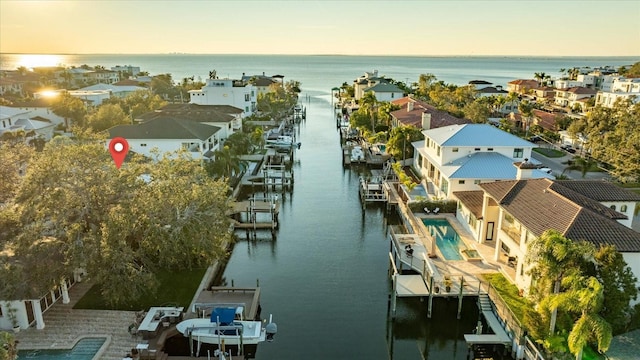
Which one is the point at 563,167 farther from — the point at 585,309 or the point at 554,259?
the point at 585,309

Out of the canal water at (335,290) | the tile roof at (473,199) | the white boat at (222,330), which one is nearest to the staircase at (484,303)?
the canal water at (335,290)

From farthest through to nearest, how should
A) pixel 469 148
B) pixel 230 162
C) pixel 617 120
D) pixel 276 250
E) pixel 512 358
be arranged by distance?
pixel 617 120 < pixel 230 162 < pixel 469 148 < pixel 276 250 < pixel 512 358

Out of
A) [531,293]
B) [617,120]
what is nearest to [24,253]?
[531,293]

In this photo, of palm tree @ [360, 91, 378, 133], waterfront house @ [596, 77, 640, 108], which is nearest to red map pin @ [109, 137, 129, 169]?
palm tree @ [360, 91, 378, 133]

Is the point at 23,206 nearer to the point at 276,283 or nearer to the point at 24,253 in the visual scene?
the point at 24,253

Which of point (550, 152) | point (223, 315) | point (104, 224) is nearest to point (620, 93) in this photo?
point (550, 152)

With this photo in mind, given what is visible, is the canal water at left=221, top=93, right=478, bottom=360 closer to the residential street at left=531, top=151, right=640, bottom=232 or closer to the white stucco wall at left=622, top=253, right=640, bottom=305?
the white stucco wall at left=622, top=253, right=640, bottom=305

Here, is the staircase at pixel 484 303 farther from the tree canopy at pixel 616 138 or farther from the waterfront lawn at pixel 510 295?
the tree canopy at pixel 616 138
